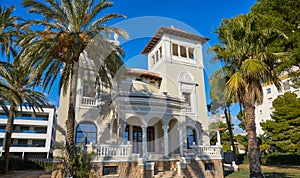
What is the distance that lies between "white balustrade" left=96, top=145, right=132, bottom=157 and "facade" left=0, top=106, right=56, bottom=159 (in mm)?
39719

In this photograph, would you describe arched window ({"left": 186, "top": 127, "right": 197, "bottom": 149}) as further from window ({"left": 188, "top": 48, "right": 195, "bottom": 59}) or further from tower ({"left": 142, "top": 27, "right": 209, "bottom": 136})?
window ({"left": 188, "top": 48, "right": 195, "bottom": 59})

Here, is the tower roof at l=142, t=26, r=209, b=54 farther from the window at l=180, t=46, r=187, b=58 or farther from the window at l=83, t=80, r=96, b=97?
the window at l=83, t=80, r=96, b=97

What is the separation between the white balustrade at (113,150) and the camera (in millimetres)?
14258

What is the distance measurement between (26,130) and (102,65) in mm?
43751

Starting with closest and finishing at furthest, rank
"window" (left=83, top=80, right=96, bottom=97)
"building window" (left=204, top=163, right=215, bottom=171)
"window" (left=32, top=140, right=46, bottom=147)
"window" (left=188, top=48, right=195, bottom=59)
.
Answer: "building window" (left=204, top=163, right=215, bottom=171), "window" (left=83, top=80, right=96, bottom=97), "window" (left=188, top=48, right=195, bottom=59), "window" (left=32, top=140, right=46, bottom=147)

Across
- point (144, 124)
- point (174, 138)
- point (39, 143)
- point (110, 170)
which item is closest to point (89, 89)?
point (144, 124)

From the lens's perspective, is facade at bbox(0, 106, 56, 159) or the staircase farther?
facade at bbox(0, 106, 56, 159)

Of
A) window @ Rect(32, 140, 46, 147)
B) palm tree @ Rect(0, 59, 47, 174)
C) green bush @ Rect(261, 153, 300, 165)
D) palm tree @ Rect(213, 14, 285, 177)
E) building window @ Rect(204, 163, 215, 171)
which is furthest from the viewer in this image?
window @ Rect(32, 140, 46, 147)

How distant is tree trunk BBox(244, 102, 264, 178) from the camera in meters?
11.1

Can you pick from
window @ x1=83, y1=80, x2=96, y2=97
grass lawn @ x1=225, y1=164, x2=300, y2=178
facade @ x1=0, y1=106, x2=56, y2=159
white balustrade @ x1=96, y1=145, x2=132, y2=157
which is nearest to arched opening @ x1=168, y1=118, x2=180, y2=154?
grass lawn @ x1=225, y1=164, x2=300, y2=178

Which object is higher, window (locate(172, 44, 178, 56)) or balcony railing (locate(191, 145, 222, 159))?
window (locate(172, 44, 178, 56))

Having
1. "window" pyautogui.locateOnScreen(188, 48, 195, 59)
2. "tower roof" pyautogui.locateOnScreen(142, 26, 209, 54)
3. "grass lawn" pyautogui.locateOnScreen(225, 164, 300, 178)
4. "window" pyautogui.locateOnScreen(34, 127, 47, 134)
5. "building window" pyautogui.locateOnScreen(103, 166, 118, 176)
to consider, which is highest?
"tower roof" pyautogui.locateOnScreen(142, 26, 209, 54)

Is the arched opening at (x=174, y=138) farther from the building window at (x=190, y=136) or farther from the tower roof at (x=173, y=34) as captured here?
the tower roof at (x=173, y=34)

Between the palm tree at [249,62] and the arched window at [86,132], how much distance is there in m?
10.9
